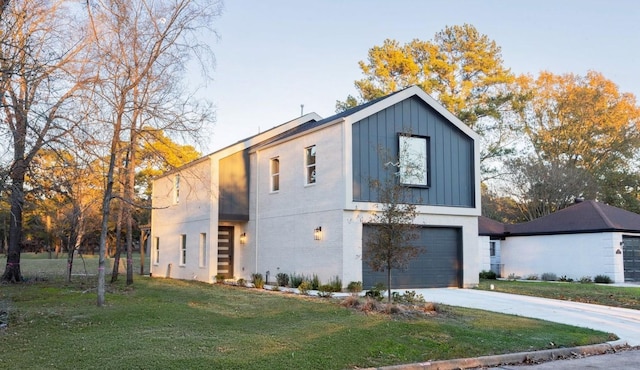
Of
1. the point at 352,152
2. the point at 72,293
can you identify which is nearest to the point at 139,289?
the point at 72,293

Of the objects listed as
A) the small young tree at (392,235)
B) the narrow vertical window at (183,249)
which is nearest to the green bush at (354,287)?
the small young tree at (392,235)

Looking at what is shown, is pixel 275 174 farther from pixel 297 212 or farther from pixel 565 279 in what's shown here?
pixel 565 279

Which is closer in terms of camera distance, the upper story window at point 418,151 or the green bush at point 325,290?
the green bush at point 325,290

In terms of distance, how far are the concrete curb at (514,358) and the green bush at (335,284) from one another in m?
8.56

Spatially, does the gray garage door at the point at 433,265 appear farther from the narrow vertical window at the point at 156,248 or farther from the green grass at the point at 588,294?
the narrow vertical window at the point at 156,248

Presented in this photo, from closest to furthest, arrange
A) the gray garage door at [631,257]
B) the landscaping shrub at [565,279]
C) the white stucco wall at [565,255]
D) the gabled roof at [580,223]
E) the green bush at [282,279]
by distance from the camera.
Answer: the green bush at [282,279]
the white stucco wall at [565,255]
the gabled roof at [580,223]
the gray garage door at [631,257]
the landscaping shrub at [565,279]

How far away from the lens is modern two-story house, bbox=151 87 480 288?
58.4 feet

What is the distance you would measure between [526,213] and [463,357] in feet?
112

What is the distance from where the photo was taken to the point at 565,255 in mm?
25734

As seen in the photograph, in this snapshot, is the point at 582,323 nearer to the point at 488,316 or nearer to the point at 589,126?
the point at 488,316

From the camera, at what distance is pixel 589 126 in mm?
39688

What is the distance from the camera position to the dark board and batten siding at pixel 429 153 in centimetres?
1805

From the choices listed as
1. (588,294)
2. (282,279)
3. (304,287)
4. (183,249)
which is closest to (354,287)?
(304,287)

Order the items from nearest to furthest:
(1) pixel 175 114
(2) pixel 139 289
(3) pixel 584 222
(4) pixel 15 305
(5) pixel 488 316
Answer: (5) pixel 488 316, (4) pixel 15 305, (1) pixel 175 114, (2) pixel 139 289, (3) pixel 584 222
